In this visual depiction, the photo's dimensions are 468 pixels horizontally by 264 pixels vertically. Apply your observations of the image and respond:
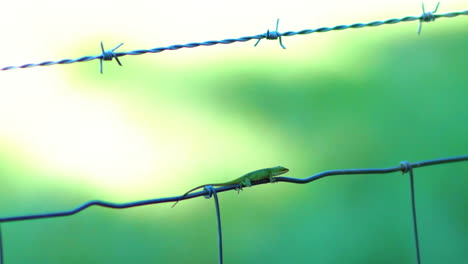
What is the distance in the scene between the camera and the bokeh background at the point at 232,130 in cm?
315

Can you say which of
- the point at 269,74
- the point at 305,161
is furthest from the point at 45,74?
the point at 305,161

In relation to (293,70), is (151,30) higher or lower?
higher

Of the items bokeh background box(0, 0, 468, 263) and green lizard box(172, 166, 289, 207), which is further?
bokeh background box(0, 0, 468, 263)

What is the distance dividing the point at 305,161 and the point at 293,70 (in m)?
0.86

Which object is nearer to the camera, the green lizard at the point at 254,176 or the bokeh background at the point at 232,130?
the green lizard at the point at 254,176

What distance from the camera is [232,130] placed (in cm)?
394

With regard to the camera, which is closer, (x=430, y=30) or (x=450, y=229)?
(x=450, y=229)

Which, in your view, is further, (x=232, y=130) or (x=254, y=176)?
(x=232, y=130)

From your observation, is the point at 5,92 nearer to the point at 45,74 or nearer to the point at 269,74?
the point at 45,74

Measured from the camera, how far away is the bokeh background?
315 centimetres

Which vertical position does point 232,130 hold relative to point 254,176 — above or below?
above

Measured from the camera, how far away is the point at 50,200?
3479mm

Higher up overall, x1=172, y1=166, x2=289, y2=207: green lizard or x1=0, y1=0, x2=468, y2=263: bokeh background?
x1=0, y1=0, x2=468, y2=263: bokeh background

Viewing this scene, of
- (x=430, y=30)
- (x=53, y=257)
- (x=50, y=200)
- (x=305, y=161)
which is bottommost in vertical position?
(x=53, y=257)
